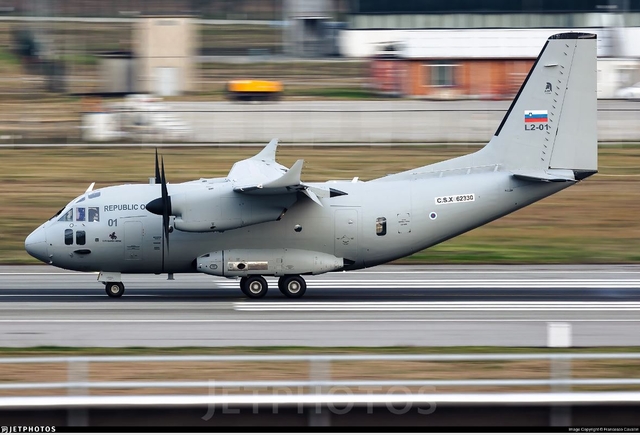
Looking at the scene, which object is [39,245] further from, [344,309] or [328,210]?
[344,309]

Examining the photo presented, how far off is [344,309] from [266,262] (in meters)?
2.73

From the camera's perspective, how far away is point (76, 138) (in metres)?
49.5

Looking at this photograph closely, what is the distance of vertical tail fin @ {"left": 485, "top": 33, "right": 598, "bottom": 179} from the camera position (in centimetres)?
2470

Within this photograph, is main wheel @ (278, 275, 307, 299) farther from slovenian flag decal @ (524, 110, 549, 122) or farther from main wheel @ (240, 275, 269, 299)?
slovenian flag decal @ (524, 110, 549, 122)

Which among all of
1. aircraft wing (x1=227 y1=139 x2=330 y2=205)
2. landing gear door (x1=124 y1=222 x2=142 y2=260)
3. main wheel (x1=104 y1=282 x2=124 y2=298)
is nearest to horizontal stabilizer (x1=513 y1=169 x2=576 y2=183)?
aircraft wing (x1=227 y1=139 x2=330 y2=205)

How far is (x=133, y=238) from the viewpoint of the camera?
23.9 metres

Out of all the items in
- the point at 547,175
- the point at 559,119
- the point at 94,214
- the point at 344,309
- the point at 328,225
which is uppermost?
the point at 559,119

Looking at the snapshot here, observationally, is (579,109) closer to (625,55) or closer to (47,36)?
(625,55)

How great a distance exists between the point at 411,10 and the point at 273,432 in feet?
223

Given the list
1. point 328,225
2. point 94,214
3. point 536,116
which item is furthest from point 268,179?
point 536,116

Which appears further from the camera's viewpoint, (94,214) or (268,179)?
(268,179)

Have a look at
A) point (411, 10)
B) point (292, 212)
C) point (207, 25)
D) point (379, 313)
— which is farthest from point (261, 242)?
point (207, 25)

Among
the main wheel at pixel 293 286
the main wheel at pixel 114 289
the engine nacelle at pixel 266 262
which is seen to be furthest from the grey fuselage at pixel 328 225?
the main wheel at pixel 293 286

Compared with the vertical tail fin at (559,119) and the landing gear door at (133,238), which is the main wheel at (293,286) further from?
the vertical tail fin at (559,119)
